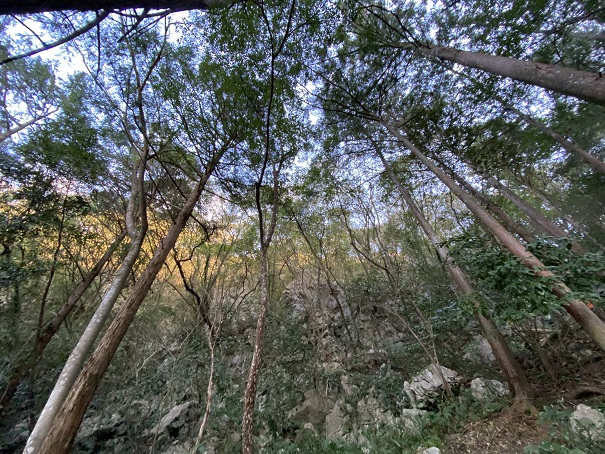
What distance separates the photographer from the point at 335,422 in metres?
4.52

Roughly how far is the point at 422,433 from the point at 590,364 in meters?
3.50

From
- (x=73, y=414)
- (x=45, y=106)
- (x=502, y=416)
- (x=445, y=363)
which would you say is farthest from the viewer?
(x=45, y=106)

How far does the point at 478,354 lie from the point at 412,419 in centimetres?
284

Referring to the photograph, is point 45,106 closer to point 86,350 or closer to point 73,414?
point 86,350

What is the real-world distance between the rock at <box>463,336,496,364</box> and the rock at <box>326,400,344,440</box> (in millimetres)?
3110

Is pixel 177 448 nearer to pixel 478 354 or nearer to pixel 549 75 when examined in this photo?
pixel 478 354

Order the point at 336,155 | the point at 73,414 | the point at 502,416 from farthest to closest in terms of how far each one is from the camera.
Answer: the point at 336,155
the point at 502,416
the point at 73,414

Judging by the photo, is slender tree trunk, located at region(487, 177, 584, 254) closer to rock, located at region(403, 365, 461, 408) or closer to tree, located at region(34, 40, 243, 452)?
rock, located at region(403, 365, 461, 408)

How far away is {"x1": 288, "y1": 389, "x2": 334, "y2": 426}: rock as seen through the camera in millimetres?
4633

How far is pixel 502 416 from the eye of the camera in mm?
3148

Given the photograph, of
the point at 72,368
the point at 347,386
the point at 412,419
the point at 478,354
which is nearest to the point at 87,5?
the point at 72,368

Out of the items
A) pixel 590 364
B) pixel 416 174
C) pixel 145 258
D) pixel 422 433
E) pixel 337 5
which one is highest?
pixel 337 5

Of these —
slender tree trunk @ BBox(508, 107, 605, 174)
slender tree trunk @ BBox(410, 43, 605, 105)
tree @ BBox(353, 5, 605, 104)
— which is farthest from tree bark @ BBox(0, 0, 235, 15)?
slender tree trunk @ BBox(508, 107, 605, 174)

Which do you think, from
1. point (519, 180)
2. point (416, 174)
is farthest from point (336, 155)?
point (519, 180)
